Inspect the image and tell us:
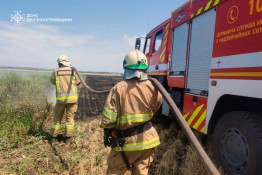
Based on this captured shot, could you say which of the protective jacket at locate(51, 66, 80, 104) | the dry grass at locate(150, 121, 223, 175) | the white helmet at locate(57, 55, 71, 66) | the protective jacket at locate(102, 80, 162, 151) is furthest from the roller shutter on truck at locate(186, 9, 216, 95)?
the white helmet at locate(57, 55, 71, 66)

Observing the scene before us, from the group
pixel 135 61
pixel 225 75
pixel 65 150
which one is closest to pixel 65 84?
pixel 65 150

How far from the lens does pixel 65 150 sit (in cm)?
405

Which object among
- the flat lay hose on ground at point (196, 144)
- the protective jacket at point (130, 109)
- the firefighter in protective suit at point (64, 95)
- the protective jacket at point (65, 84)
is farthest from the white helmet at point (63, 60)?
the flat lay hose on ground at point (196, 144)

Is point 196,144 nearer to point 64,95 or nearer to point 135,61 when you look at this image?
point 135,61

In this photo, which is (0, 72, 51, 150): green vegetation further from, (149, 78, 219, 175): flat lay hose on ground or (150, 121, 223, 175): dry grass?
(149, 78, 219, 175): flat lay hose on ground

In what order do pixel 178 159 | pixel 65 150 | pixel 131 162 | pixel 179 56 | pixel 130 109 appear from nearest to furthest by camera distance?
pixel 130 109 → pixel 131 162 → pixel 178 159 → pixel 65 150 → pixel 179 56

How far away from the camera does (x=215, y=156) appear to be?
304 centimetres

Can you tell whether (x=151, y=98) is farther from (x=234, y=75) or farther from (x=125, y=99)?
(x=234, y=75)

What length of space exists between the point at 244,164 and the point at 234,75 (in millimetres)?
1162

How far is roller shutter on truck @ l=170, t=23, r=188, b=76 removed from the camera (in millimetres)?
4148

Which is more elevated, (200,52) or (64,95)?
(200,52)

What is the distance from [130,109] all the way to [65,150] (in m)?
2.62

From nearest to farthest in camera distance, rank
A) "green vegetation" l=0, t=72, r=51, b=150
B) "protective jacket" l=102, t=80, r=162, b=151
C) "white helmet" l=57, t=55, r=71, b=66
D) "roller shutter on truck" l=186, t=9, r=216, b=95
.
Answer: "protective jacket" l=102, t=80, r=162, b=151, "roller shutter on truck" l=186, t=9, r=216, b=95, "green vegetation" l=0, t=72, r=51, b=150, "white helmet" l=57, t=55, r=71, b=66

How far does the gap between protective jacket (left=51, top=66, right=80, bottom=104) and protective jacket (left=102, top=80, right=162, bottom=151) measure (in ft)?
8.59
